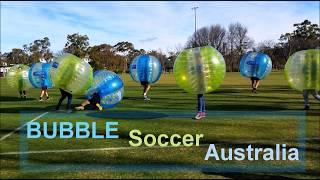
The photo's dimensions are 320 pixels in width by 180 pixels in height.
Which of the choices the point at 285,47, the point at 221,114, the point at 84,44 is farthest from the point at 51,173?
the point at 285,47

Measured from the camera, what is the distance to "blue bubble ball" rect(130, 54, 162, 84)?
16.6 meters

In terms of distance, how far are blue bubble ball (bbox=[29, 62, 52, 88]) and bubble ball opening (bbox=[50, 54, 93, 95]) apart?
6817mm

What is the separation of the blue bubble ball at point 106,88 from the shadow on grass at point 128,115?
1.39 ft

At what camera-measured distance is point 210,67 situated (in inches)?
359

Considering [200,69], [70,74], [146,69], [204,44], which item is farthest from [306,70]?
[204,44]

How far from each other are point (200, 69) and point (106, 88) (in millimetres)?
3935

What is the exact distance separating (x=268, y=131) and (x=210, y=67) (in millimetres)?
1982

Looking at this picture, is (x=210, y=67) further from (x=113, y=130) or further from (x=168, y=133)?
(x=113, y=130)

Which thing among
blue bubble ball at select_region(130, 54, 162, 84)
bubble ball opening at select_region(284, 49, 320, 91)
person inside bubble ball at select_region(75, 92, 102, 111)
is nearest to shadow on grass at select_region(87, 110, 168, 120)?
person inside bubble ball at select_region(75, 92, 102, 111)

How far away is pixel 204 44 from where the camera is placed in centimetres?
8556

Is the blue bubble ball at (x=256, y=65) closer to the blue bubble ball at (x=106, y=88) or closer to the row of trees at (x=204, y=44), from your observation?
the blue bubble ball at (x=106, y=88)

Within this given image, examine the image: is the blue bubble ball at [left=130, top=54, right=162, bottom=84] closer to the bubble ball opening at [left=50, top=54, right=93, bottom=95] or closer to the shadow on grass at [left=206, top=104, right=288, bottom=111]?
the shadow on grass at [left=206, top=104, right=288, bottom=111]

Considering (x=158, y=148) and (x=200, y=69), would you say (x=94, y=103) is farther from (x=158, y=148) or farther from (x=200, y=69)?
(x=158, y=148)

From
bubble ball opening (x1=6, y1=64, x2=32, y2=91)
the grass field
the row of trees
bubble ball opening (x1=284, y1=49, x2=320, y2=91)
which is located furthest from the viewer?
the row of trees
